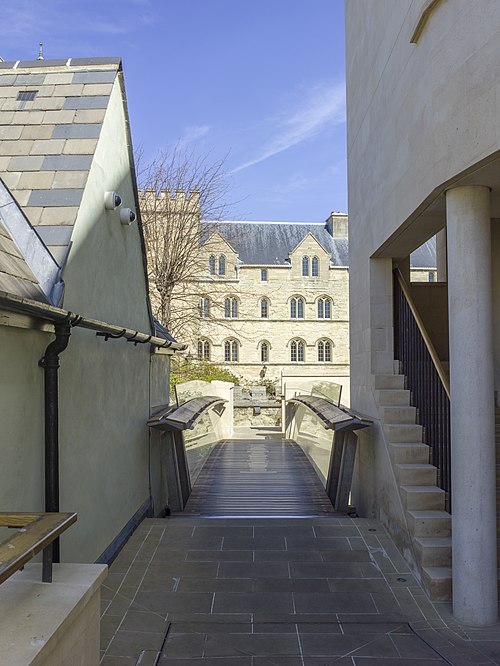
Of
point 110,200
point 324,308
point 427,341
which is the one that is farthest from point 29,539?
point 324,308

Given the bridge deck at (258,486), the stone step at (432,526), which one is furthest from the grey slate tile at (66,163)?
the bridge deck at (258,486)

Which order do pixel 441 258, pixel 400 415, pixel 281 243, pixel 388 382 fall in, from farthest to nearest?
pixel 281 243, pixel 441 258, pixel 388 382, pixel 400 415

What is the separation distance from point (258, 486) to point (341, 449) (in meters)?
1.81

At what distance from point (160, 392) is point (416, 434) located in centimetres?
409

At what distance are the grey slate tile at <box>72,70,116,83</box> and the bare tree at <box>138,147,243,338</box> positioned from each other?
12664 mm

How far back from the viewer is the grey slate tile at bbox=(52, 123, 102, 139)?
5371 mm

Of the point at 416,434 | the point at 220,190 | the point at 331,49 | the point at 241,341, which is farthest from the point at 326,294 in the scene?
the point at 416,434

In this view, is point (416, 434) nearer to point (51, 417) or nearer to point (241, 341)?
point (51, 417)

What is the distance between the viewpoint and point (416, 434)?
6.38m

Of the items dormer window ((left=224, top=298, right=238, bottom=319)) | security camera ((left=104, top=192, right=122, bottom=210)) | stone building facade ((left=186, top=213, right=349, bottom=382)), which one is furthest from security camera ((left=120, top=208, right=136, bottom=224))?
dormer window ((left=224, top=298, right=238, bottom=319))

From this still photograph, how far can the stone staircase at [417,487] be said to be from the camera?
487cm

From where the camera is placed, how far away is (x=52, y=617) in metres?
2.40

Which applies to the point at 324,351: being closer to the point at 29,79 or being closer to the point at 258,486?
the point at 258,486

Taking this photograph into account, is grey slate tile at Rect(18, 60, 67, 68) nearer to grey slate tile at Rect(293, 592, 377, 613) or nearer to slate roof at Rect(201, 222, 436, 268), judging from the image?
grey slate tile at Rect(293, 592, 377, 613)
